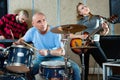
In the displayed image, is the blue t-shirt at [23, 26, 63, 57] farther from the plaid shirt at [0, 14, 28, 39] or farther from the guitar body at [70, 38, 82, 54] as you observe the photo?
the plaid shirt at [0, 14, 28, 39]

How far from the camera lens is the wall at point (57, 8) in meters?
4.21

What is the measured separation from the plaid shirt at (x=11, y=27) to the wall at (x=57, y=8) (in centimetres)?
31

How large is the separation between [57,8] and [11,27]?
2.84ft

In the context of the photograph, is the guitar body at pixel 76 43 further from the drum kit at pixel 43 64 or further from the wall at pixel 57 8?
the drum kit at pixel 43 64

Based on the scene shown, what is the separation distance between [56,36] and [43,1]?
1490mm

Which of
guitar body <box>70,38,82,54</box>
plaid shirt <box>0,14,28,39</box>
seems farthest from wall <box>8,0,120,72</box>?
guitar body <box>70,38,82,54</box>

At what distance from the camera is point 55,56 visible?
294cm

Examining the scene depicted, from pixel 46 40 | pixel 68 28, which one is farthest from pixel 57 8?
pixel 68 28

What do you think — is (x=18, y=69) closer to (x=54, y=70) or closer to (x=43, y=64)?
(x=43, y=64)

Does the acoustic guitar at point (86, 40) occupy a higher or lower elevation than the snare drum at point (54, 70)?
higher

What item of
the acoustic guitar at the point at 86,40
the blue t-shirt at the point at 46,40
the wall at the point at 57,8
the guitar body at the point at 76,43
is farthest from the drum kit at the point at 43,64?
the wall at the point at 57,8

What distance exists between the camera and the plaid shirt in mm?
3832

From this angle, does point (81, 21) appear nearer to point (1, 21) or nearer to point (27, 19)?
point (27, 19)

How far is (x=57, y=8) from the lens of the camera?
14.1 feet
